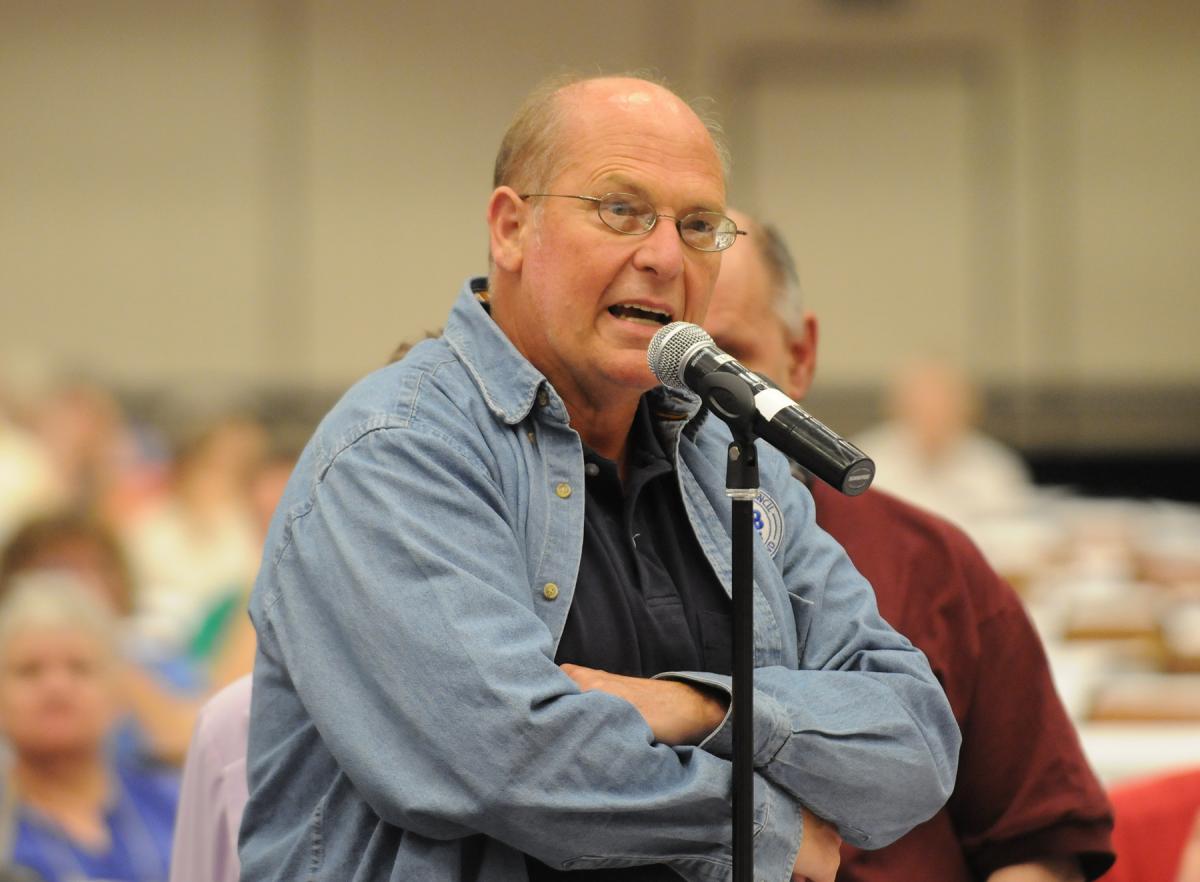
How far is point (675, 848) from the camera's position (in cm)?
138

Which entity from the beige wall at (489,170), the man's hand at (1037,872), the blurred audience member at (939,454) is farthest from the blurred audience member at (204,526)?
the man's hand at (1037,872)

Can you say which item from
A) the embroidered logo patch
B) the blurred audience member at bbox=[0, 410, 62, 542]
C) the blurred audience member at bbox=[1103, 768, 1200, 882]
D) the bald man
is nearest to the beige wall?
the blurred audience member at bbox=[0, 410, 62, 542]

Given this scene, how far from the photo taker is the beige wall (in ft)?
30.8

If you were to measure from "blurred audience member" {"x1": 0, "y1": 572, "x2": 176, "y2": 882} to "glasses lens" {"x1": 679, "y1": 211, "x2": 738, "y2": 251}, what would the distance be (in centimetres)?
196

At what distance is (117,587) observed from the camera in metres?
4.09

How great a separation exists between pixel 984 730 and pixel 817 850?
0.47 m

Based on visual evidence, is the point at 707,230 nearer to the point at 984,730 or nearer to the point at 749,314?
the point at 749,314

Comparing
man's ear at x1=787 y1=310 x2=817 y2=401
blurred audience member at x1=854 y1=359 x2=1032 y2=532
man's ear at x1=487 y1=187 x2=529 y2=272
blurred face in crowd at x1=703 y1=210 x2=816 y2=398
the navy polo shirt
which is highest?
man's ear at x1=487 y1=187 x2=529 y2=272

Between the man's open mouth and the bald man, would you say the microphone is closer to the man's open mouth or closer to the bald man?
the man's open mouth

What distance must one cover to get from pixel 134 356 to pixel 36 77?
1762mm

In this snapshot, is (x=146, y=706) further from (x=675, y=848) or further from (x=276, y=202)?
(x=276, y=202)

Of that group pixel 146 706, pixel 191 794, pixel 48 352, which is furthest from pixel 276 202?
pixel 191 794

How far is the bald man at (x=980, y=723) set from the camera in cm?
183

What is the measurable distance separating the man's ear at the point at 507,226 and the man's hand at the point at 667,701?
0.42m
